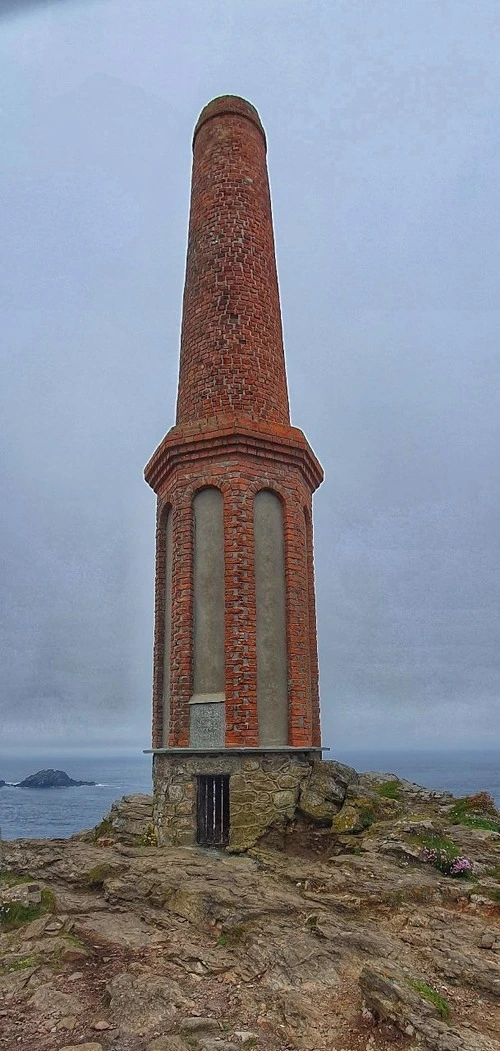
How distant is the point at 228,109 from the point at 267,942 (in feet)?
48.6

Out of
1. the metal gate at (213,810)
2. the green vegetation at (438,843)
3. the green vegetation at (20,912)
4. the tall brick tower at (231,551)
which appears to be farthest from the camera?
the tall brick tower at (231,551)

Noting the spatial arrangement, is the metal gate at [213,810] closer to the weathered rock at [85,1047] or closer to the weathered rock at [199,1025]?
the weathered rock at [199,1025]

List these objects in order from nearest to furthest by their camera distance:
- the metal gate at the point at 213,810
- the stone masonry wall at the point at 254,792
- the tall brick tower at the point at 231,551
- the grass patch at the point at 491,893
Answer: the grass patch at the point at 491,893 → the stone masonry wall at the point at 254,792 → the metal gate at the point at 213,810 → the tall brick tower at the point at 231,551

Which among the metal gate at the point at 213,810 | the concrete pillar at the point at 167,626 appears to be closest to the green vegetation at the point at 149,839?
the metal gate at the point at 213,810

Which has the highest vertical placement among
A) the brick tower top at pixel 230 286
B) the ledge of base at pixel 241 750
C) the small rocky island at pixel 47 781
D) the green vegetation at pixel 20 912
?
the brick tower top at pixel 230 286

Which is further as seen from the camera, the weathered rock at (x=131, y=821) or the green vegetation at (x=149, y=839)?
the weathered rock at (x=131, y=821)

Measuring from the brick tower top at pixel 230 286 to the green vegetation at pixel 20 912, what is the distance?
24.2 feet

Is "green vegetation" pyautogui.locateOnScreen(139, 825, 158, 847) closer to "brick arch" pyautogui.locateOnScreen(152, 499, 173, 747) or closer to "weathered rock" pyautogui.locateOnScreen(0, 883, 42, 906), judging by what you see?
"brick arch" pyautogui.locateOnScreen(152, 499, 173, 747)

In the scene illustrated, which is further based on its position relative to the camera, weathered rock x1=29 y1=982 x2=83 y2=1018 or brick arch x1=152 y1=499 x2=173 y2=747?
brick arch x1=152 y1=499 x2=173 y2=747

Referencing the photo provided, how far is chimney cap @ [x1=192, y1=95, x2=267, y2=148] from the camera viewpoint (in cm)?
1388

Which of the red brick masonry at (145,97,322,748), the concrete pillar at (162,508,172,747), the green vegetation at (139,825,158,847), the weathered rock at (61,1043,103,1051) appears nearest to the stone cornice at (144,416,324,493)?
the red brick masonry at (145,97,322,748)

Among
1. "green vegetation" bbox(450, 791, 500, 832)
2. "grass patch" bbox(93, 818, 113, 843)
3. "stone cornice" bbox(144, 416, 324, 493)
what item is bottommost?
"grass patch" bbox(93, 818, 113, 843)

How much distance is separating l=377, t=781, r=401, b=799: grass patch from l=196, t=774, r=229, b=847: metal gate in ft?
10.6

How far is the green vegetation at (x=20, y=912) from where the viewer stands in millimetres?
7621
